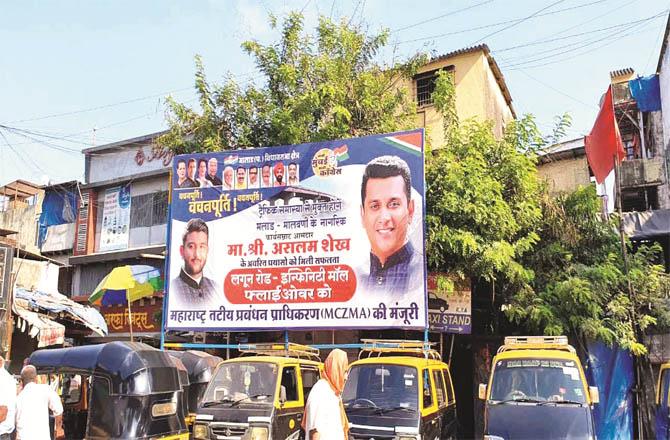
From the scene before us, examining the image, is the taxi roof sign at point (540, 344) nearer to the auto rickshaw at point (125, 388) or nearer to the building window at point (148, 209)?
the auto rickshaw at point (125, 388)

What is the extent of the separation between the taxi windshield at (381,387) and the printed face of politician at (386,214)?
3.34 metres

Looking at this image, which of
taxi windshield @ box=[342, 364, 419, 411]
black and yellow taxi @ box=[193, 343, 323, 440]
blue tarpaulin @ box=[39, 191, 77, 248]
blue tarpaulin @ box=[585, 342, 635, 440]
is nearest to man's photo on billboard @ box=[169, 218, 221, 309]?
black and yellow taxi @ box=[193, 343, 323, 440]

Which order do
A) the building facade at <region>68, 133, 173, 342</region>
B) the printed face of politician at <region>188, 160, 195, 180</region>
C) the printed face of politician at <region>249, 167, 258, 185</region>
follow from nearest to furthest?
the printed face of politician at <region>249, 167, 258, 185</region> < the printed face of politician at <region>188, 160, 195, 180</region> < the building facade at <region>68, 133, 173, 342</region>

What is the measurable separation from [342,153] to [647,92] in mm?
11282

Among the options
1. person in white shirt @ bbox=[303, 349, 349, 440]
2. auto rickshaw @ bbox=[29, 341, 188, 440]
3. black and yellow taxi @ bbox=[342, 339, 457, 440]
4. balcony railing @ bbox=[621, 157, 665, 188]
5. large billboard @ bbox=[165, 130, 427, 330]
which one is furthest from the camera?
balcony railing @ bbox=[621, 157, 665, 188]

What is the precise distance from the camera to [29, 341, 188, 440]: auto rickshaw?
7.54m

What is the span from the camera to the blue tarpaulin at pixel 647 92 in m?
18.7

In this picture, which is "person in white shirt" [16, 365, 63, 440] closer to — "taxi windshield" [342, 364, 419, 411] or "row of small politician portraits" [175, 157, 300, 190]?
"taxi windshield" [342, 364, 419, 411]

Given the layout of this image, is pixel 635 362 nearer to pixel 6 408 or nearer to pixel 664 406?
pixel 664 406

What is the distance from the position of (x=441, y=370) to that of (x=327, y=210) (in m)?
4.27

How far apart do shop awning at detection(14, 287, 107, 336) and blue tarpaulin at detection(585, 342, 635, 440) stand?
11.8 metres

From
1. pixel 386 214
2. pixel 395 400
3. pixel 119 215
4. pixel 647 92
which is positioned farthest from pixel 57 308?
pixel 647 92

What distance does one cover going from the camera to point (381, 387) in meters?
9.20

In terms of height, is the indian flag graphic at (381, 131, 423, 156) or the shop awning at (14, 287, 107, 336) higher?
the indian flag graphic at (381, 131, 423, 156)
